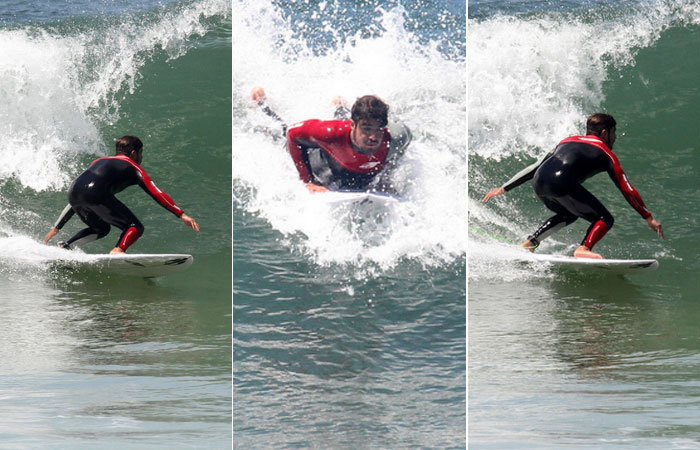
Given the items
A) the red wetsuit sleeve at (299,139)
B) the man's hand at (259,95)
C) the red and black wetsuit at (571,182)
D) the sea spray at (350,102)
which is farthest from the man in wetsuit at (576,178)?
the man's hand at (259,95)

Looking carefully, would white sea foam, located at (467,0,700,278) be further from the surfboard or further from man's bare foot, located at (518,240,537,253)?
the surfboard

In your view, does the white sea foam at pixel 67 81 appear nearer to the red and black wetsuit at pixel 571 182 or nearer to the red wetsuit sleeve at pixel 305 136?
the red wetsuit sleeve at pixel 305 136

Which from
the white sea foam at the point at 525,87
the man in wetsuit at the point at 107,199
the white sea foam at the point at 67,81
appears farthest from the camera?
the white sea foam at the point at 67,81

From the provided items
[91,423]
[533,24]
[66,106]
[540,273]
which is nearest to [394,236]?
[540,273]

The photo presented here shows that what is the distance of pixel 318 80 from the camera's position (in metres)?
3.52

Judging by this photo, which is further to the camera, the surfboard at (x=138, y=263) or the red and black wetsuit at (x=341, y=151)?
the surfboard at (x=138, y=263)

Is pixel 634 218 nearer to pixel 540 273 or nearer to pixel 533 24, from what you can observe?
pixel 540 273

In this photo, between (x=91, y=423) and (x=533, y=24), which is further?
(x=533, y=24)

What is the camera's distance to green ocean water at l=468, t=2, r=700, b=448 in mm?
3289

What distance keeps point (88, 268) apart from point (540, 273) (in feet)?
7.05

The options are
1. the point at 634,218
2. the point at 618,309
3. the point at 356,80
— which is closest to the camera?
the point at 356,80

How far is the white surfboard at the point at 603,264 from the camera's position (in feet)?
13.4

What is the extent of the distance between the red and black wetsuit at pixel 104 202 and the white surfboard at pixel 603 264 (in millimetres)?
1948

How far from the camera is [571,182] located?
4152 mm
